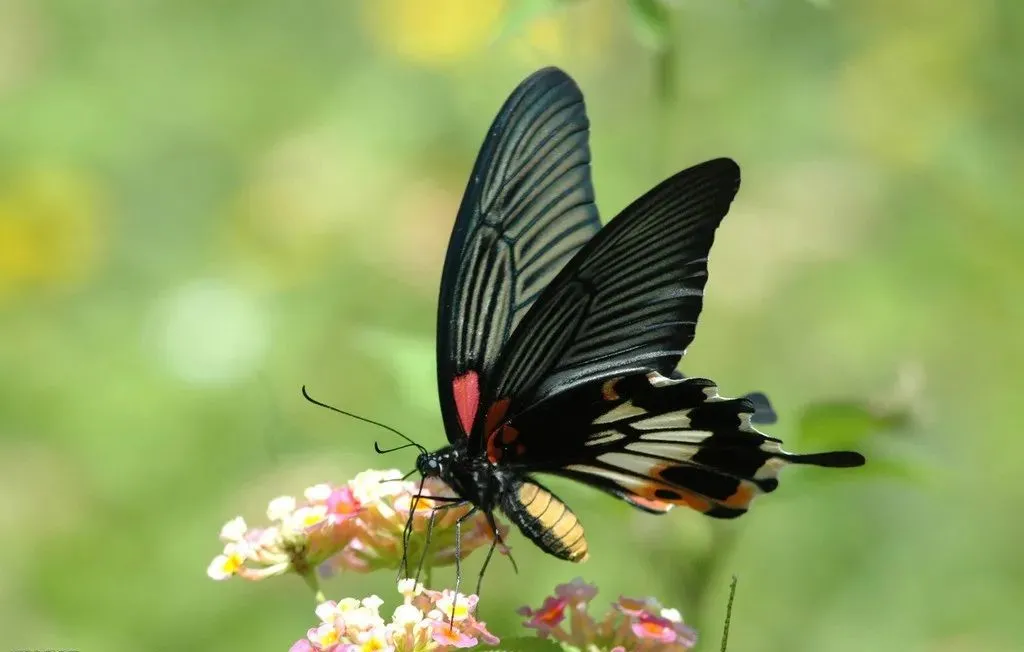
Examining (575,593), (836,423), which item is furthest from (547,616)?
(836,423)

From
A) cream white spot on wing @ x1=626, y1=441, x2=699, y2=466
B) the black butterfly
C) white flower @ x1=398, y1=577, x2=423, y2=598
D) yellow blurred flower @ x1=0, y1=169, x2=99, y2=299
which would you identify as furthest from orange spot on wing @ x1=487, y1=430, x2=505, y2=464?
yellow blurred flower @ x1=0, y1=169, x2=99, y2=299

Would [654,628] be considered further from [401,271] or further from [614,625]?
[401,271]

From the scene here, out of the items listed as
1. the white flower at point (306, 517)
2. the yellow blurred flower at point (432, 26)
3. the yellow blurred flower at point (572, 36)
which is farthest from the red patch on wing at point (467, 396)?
the yellow blurred flower at point (432, 26)

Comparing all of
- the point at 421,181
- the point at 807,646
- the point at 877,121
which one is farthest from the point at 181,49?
the point at 807,646

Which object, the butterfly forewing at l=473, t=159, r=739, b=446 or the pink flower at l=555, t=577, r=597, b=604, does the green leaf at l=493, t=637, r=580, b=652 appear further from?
the butterfly forewing at l=473, t=159, r=739, b=446

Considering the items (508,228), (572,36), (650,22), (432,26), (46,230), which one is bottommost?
(508,228)

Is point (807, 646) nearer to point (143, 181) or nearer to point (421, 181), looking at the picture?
point (421, 181)

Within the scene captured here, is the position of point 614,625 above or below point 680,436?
below
